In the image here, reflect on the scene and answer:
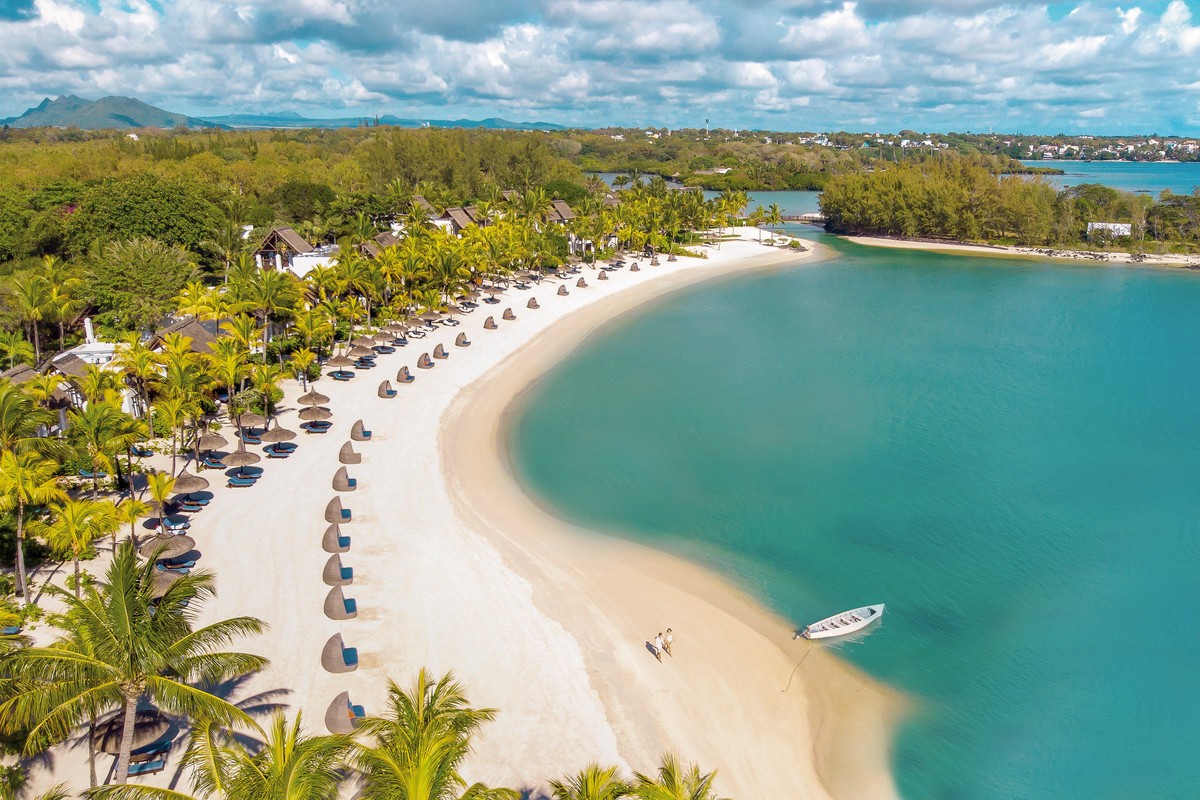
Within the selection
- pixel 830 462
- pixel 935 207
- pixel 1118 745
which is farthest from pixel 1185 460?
pixel 935 207

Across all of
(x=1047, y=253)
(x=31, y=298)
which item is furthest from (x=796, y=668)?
(x=1047, y=253)

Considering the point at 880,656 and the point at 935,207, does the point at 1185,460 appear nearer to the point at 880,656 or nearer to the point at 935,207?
the point at 880,656

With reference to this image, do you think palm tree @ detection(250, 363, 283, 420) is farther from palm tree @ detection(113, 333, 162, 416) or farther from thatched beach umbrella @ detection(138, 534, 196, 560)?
thatched beach umbrella @ detection(138, 534, 196, 560)

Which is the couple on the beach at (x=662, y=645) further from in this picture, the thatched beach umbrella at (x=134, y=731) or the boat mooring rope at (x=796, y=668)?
the thatched beach umbrella at (x=134, y=731)

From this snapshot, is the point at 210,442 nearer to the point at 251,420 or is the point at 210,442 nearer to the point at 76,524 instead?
the point at 251,420

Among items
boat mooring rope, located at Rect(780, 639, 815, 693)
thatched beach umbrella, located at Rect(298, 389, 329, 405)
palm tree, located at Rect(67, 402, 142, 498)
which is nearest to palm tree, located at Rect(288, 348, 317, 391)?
thatched beach umbrella, located at Rect(298, 389, 329, 405)

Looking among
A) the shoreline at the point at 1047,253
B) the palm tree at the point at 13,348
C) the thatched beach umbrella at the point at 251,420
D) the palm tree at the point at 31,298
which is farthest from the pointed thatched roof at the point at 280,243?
the shoreline at the point at 1047,253
